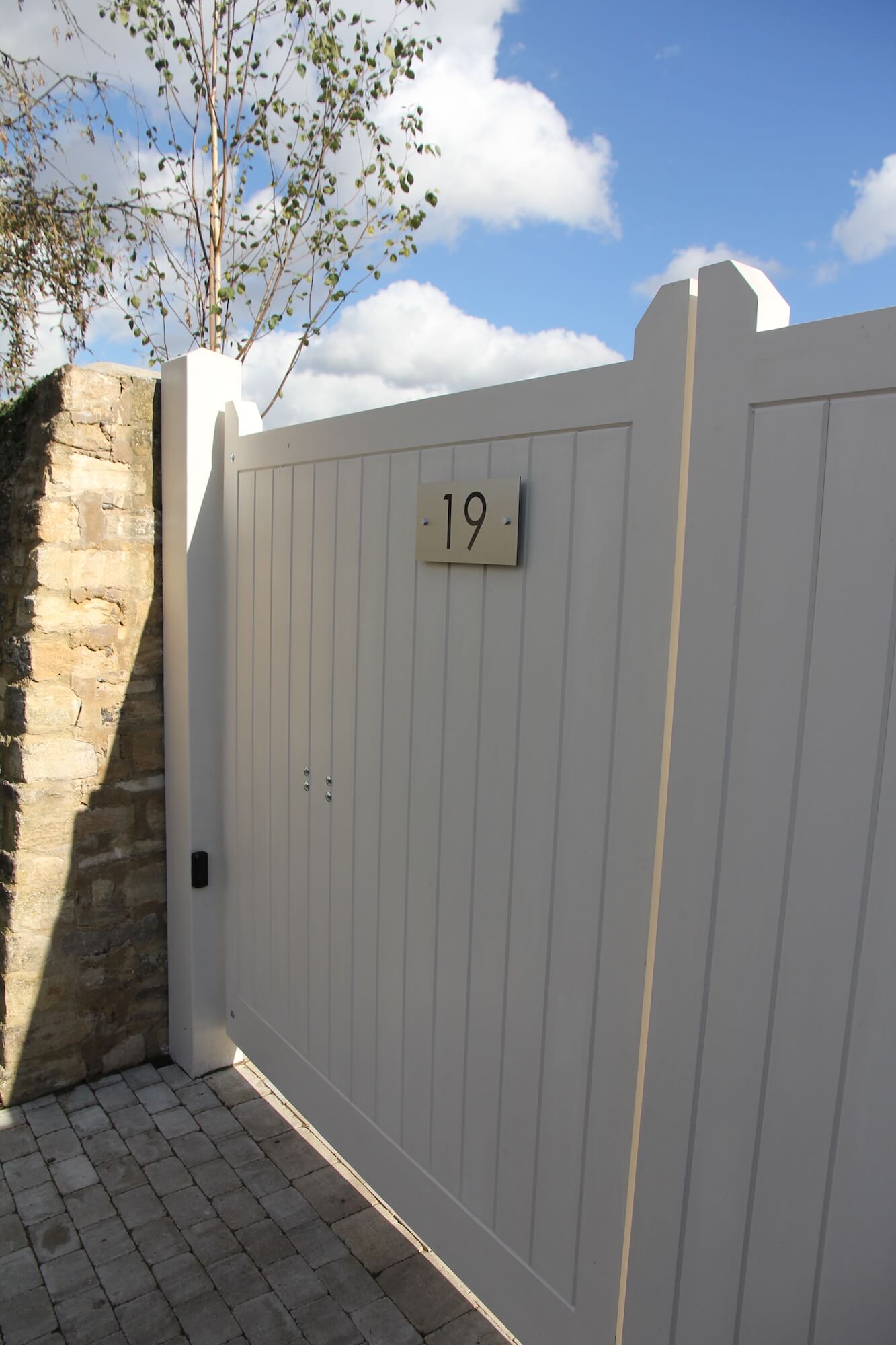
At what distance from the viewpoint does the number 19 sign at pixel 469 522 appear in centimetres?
186

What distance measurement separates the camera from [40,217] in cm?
561

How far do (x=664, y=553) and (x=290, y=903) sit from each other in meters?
1.85

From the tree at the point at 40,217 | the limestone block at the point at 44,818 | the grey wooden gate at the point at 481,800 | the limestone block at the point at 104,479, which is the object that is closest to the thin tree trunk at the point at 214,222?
the tree at the point at 40,217

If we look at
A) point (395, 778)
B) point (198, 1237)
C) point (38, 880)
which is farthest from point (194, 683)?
point (198, 1237)

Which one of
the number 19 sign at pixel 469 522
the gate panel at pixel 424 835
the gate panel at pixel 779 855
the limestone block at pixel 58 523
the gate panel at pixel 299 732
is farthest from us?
the limestone block at pixel 58 523

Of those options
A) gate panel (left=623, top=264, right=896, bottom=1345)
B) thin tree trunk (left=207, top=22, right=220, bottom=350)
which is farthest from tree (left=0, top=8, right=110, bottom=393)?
gate panel (left=623, top=264, right=896, bottom=1345)

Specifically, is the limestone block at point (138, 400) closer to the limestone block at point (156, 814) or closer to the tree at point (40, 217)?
the limestone block at point (156, 814)

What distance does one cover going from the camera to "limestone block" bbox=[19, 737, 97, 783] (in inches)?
119

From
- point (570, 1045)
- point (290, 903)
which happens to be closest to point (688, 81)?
point (290, 903)

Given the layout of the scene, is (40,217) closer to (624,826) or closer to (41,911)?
(41,911)

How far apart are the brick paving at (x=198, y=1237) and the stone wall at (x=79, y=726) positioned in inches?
13.8

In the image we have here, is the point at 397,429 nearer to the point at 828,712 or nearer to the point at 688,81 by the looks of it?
the point at 828,712

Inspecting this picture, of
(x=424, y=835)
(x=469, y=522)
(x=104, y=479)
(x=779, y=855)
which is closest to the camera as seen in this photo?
(x=779, y=855)

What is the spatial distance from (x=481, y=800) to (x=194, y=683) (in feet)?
5.16
